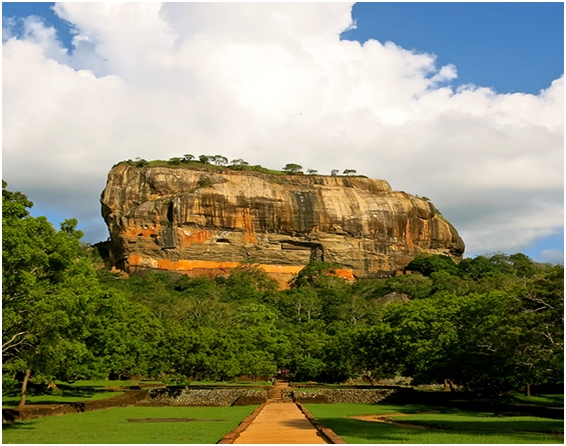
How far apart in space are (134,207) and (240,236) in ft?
57.8

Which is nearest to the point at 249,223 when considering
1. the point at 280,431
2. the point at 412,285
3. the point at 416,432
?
the point at 412,285

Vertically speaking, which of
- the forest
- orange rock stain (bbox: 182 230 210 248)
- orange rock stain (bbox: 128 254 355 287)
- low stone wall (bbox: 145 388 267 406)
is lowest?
low stone wall (bbox: 145 388 267 406)

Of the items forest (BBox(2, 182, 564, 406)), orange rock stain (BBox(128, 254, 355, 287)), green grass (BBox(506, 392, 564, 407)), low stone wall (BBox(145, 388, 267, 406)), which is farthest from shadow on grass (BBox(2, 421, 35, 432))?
orange rock stain (BBox(128, 254, 355, 287))

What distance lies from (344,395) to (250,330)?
1136 centimetres

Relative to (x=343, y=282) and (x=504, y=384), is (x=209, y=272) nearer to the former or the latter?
(x=343, y=282)

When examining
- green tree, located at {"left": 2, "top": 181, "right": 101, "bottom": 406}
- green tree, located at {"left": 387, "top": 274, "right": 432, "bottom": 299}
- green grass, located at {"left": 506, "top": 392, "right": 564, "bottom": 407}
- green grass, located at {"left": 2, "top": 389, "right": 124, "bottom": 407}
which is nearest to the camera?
green tree, located at {"left": 2, "top": 181, "right": 101, "bottom": 406}

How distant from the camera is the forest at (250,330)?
1791 centimetres

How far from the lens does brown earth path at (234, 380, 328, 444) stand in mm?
15120

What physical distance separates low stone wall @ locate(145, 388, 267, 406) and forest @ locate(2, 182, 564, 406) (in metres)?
1.03

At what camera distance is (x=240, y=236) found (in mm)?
95625

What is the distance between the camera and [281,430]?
17734 mm

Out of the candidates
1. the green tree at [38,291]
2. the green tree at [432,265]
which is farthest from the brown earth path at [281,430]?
the green tree at [432,265]

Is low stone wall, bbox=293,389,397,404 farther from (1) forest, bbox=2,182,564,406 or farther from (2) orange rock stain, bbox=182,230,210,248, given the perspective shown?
(2) orange rock stain, bbox=182,230,210,248

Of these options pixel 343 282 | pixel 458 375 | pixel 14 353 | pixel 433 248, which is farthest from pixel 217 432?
pixel 433 248
